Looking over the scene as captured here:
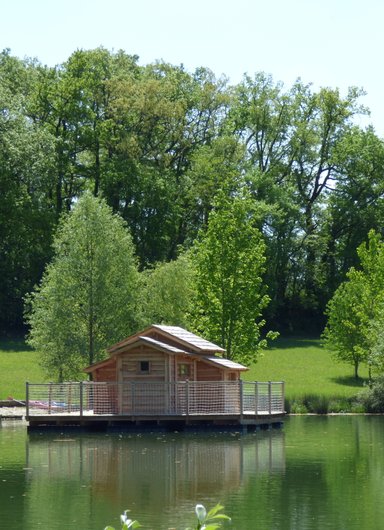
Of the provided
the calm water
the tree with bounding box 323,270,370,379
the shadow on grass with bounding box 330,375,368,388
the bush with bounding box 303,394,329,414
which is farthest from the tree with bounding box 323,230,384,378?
the calm water

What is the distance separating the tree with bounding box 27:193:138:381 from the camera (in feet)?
207

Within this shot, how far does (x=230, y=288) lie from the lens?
2574 inches

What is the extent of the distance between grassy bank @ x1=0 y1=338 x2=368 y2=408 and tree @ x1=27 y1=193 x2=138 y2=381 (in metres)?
2.46

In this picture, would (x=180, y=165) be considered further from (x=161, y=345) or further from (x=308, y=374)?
(x=161, y=345)

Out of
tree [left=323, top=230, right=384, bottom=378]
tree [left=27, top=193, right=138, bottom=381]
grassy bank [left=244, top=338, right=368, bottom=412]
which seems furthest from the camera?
tree [left=323, top=230, right=384, bottom=378]

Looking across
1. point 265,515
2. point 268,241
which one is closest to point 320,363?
point 268,241

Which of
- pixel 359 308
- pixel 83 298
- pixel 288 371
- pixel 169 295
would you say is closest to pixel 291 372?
pixel 288 371

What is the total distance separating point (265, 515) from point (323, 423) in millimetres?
27976

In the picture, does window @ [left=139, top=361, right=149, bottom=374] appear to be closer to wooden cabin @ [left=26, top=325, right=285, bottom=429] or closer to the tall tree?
wooden cabin @ [left=26, top=325, right=285, bottom=429]

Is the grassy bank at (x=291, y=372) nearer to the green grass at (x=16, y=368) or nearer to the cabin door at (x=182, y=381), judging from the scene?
the green grass at (x=16, y=368)

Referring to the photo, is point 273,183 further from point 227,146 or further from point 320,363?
point 320,363

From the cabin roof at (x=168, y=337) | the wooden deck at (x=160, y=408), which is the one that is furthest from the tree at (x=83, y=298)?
the cabin roof at (x=168, y=337)

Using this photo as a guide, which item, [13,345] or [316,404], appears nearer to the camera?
[316,404]

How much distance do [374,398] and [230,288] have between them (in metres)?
9.93
